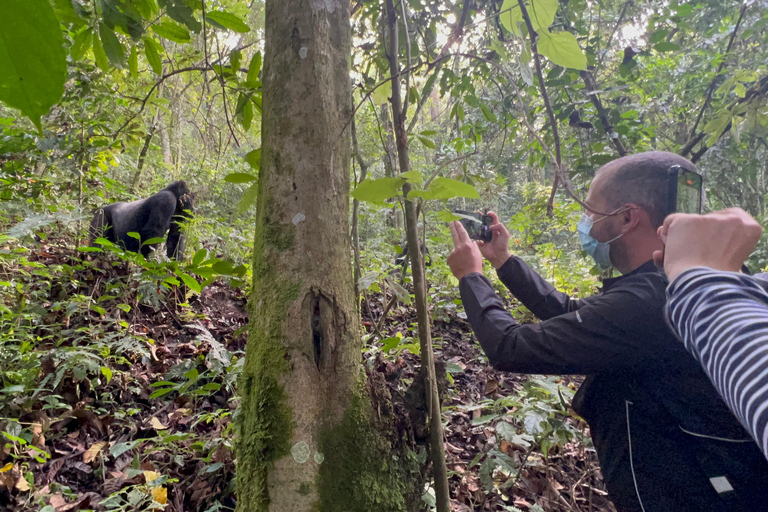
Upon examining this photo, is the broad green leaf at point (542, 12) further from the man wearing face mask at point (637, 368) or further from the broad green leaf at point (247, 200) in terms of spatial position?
the broad green leaf at point (247, 200)

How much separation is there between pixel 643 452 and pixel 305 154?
4.18 ft

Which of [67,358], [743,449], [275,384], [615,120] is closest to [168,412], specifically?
[67,358]

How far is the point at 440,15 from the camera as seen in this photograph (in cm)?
217

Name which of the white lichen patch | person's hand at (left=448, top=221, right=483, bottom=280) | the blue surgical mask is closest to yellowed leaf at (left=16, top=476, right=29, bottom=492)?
the white lichen patch

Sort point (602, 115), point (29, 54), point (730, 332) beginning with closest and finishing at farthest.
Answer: point (29, 54)
point (730, 332)
point (602, 115)

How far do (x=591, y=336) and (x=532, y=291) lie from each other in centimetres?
60

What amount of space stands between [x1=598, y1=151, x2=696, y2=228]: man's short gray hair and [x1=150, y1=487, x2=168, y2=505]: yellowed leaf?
199 centimetres

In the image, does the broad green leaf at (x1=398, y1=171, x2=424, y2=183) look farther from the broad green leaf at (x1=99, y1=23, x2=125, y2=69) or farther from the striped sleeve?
the broad green leaf at (x1=99, y1=23, x2=125, y2=69)

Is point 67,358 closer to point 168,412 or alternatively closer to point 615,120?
point 168,412

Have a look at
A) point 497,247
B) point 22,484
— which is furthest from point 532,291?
point 22,484

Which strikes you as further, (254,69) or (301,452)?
(254,69)

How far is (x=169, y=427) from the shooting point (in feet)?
6.36

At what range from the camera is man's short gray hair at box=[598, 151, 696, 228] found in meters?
1.30

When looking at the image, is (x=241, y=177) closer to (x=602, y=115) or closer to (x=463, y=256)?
(x=463, y=256)
